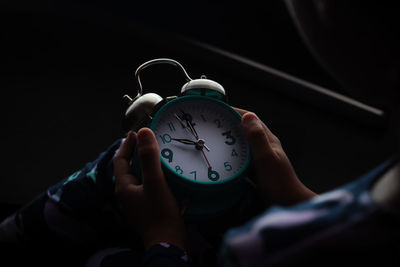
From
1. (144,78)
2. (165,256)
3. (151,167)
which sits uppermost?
(144,78)

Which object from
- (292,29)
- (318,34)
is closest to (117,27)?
(292,29)

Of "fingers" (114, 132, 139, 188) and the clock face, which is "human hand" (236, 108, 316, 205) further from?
"fingers" (114, 132, 139, 188)

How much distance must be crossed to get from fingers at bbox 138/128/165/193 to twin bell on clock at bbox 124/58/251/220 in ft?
0.08

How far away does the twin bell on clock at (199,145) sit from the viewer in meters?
0.71

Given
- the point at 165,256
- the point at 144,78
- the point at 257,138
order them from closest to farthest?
the point at 165,256
the point at 257,138
the point at 144,78

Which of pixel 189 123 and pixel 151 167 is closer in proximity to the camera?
pixel 151 167

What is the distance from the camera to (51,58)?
154 centimetres

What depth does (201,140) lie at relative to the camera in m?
0.75

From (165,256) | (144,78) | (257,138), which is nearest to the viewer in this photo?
(165,256)

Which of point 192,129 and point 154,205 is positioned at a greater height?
point 192,129

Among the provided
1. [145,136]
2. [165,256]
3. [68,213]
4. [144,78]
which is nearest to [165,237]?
[165,256]

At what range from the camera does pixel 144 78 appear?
1.51m

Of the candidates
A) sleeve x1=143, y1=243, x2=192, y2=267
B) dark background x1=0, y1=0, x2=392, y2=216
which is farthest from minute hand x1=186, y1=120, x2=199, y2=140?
dark background x1=0, y1=0, x2=392, y2=216

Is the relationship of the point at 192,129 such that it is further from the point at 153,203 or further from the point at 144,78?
the point at 144,78
